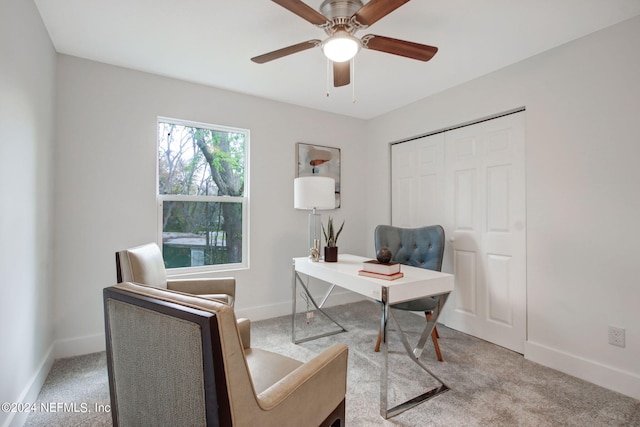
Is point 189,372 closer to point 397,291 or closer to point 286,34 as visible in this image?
point 397,291

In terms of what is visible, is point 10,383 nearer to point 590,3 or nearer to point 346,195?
point 346,195

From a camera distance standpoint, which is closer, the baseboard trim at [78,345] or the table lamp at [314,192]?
the baseboard trim at [78,345]

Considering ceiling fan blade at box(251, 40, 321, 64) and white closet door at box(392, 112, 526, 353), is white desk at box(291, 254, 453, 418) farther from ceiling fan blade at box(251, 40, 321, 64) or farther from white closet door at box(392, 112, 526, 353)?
ceiling fan blade at box(251, 40, 321, 64)

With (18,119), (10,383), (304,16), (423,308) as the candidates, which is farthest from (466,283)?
(18,119)

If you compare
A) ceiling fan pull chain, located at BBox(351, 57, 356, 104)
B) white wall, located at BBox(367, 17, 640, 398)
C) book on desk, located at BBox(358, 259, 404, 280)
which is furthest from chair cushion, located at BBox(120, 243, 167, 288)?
white wall, located at BBox(367, 17, 640, 398)

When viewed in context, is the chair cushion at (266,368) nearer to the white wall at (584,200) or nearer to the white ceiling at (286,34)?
the white ceiling at (286,34)

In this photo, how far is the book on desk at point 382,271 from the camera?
189cm

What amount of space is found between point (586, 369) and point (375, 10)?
258 cm

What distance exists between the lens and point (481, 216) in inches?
109

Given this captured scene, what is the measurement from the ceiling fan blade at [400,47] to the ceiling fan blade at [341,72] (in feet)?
0.67

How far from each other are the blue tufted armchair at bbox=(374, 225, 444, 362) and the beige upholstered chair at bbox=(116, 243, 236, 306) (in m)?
1.31

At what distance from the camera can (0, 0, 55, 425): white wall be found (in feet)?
4.77

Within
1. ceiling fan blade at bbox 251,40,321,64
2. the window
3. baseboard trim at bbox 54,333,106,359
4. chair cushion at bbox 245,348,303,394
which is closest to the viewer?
chair cushion at bbox 245,348,303,394

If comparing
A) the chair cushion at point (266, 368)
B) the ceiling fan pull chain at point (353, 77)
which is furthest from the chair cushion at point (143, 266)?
the ceiling fan pull chain at point (353, 77)
